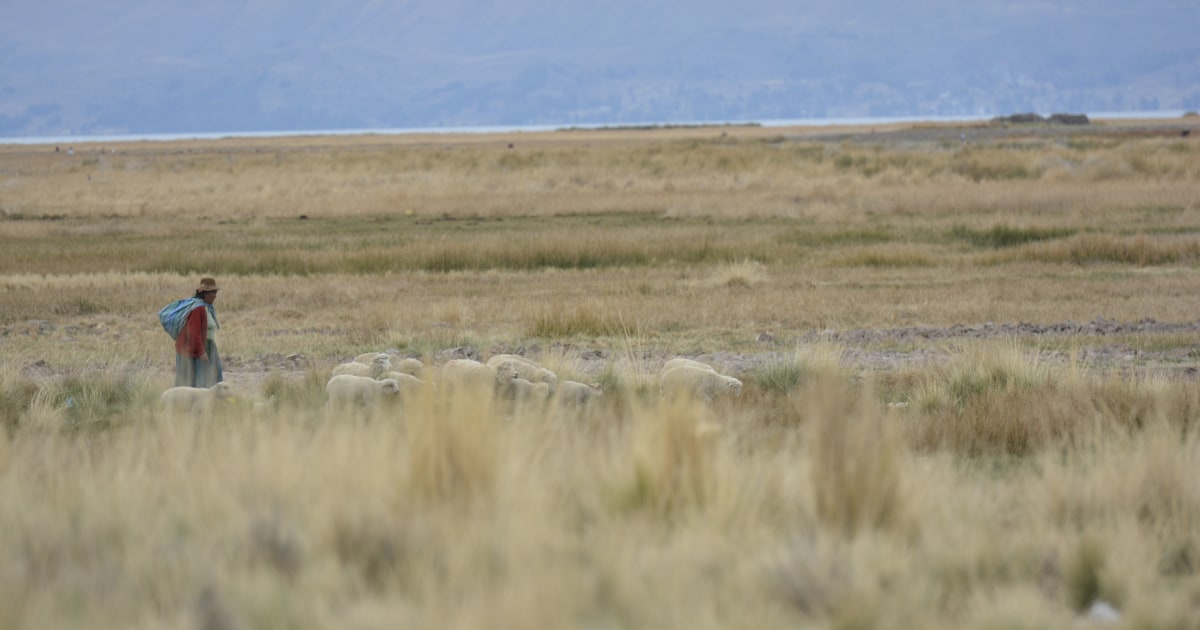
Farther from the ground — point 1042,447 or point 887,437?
point 887,437

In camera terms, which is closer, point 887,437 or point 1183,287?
point 887,437

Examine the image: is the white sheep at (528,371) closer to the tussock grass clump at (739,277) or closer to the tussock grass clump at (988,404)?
the tussock grass clump at (988,404)

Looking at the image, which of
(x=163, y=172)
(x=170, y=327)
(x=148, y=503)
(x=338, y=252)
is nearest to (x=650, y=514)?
(x=148, y=503)

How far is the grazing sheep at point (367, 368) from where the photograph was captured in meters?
11.1

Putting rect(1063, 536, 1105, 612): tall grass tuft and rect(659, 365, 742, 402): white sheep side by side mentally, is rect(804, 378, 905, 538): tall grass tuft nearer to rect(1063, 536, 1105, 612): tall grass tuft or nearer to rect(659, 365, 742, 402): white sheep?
rect(1063, 536, 1105, 612): tall grass tuft

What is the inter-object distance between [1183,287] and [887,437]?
1467cm

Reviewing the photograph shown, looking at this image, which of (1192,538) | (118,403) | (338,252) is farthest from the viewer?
(338,252)

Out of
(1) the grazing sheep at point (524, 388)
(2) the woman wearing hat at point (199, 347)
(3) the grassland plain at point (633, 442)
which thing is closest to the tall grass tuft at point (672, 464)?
(3) the grassland plain at point (633, 442)

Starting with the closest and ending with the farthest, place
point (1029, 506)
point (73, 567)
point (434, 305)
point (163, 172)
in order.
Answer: point (73, 567), point (1029, 506), point (434, 305), point (163, 172)

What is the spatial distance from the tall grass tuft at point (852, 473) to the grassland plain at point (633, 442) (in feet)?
0.05

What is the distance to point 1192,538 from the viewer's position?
572 centimetres

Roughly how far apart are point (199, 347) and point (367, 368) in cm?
145

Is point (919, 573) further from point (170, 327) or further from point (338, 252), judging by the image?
point (338, 252)

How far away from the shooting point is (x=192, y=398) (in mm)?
9836
